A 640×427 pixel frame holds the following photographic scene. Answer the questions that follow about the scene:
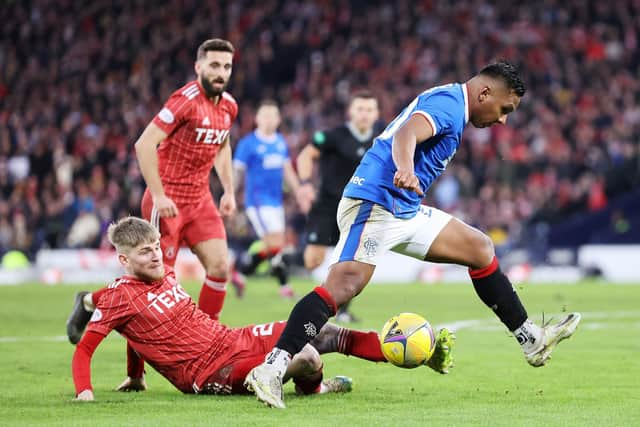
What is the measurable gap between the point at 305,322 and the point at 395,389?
1089 millimetres

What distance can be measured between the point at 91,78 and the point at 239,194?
27.2 ft

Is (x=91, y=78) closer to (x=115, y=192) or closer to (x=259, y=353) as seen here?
(x=115, y=192)

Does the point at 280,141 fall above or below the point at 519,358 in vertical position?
above

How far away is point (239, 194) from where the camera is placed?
2430 cm

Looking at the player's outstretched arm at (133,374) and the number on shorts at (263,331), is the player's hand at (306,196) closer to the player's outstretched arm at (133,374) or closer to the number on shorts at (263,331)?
the player's outstretched arm at (133,374)

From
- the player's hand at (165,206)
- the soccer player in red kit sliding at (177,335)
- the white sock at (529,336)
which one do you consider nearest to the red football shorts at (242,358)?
the soccer player in red kit sliding at (177,335)

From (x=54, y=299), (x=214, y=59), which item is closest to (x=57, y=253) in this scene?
(x=54, y=299)

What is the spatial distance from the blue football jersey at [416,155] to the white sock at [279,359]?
1.05 m

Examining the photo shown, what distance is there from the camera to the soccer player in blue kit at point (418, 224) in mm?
6516

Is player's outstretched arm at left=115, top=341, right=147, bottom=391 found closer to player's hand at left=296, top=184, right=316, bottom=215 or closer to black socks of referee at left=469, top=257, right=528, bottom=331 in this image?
black socks of referee at left=469, top=257, right=528, bottom=331

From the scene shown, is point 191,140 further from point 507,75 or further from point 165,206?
point 507,75

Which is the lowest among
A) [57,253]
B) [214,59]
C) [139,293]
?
[57,253]

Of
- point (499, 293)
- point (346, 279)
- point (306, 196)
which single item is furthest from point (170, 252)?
point (306, 196)

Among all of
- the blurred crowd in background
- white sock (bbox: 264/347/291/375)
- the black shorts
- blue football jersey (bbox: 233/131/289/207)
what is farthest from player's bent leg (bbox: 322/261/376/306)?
the blurred crowd in background
